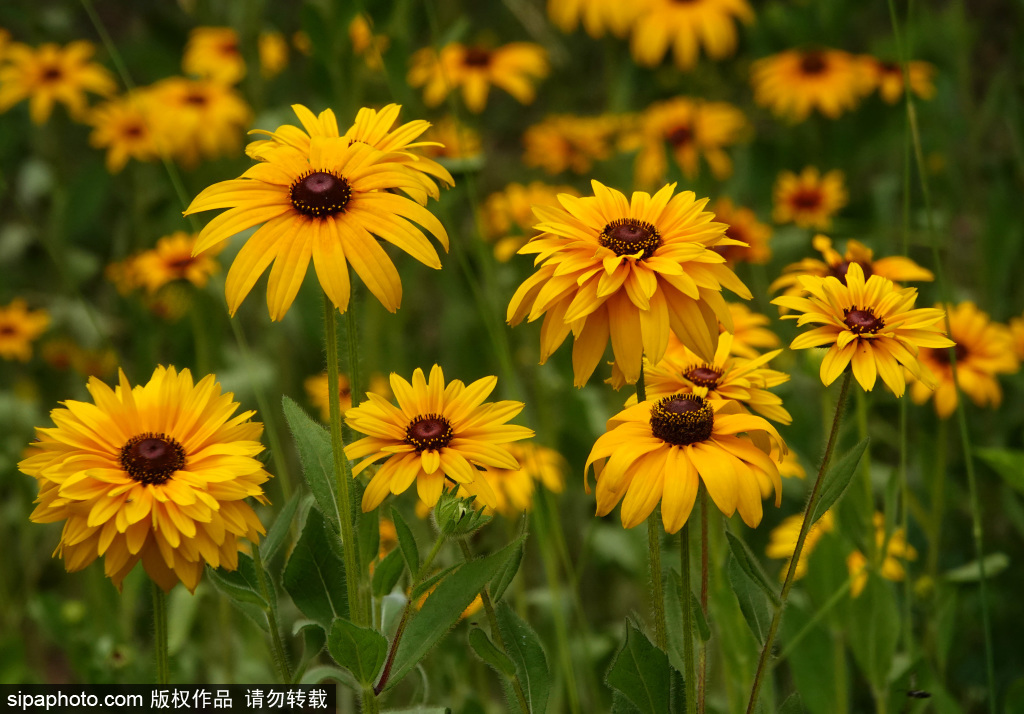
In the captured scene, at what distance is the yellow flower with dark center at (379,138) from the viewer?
1.29 meters

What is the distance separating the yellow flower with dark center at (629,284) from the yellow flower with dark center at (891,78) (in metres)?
2.46

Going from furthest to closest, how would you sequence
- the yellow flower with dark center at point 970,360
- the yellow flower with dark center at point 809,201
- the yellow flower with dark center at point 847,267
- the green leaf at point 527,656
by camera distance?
the yellow flower with dark center at point 809,201
the yellow flower with dark center at point 970,360
the yellow flower with dark center at point 847,267
the green leaf at point 527,656

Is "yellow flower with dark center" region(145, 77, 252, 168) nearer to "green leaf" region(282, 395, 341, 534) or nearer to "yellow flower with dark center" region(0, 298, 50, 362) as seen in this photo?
"yellow flower with dark center" region(0, 298, 50, 362)

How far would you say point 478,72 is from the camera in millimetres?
3568

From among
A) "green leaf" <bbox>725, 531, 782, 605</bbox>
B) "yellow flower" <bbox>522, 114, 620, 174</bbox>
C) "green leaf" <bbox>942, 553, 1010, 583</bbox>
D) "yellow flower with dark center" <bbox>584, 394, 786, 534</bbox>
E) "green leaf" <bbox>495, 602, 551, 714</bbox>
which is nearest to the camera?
"yellow flower with dark center" <bbox>584, 394, 786, 534</bbox>

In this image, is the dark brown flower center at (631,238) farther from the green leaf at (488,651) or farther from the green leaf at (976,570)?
the green leaf at (976,570)

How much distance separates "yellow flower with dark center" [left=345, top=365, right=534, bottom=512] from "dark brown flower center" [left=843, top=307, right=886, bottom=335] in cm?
39

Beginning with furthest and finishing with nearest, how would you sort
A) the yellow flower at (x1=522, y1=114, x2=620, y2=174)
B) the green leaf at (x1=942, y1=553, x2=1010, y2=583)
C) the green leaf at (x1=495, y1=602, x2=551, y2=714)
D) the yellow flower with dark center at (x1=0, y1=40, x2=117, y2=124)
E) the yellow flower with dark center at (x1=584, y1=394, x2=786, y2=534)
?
the yellow flower with dark center at (x1=0, y1=40, x2=117, y2=124), the yellow flower at (x1=522, y1=114, x2=620, y2=174), the green leaf at (x1=942, y1=553, x2=1010, y2=583), the green leaf at (x1=495, y1=602, x2=551, y2=714), the yellow flower with dark center at (x1=584, y1=394, x2=786, y2=534)

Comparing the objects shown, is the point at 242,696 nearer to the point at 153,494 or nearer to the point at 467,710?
the point at 467,710

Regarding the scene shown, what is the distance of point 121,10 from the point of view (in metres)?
5.84

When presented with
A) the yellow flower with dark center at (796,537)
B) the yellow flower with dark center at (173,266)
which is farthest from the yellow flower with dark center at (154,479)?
the yellow flower with dark center at (173,266)

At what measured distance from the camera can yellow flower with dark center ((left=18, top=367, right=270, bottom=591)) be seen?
119 cm

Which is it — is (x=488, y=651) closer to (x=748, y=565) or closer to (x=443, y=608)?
(x=443, y=608)

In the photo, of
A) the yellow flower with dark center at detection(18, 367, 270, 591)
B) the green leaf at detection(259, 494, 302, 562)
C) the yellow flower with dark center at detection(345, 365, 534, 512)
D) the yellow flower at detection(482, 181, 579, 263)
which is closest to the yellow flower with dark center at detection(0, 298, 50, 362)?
the yellow flower at detection(482, 181, 579, 263)
